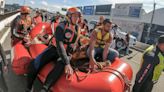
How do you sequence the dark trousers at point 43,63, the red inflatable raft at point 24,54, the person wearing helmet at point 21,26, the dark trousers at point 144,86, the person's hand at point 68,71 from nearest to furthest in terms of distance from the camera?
1. the dark trousers at point 144,86
2. the person's hand at point 68,71
3. the dark trousers at point 43,63
4. the red inflatable raft at point 24,54
5. the person wearing helmet at point 21,26

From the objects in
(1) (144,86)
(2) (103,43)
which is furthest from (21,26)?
(1) (144,86)

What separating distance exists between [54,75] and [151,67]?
166 centimetres

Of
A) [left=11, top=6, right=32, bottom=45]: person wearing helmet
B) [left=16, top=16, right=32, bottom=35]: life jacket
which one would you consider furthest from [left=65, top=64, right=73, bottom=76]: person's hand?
[left=16, top=16, right=32, bottom=35]: life jacket

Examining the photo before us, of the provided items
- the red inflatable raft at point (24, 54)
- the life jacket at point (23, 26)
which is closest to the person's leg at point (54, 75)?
the red inflatable raft at point (24, 54)

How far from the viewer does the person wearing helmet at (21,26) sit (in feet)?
29.1

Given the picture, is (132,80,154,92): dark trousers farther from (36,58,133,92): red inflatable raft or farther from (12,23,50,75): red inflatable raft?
(12,23,50,75): red inflatable raft

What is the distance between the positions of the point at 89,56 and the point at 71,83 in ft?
3.50

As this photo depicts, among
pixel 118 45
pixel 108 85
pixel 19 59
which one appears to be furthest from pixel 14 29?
pixel 118 45

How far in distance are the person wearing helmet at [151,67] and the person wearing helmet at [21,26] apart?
4.47m

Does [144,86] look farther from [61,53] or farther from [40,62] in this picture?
[40,62]

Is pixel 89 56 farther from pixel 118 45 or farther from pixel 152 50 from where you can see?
pixel 118 45

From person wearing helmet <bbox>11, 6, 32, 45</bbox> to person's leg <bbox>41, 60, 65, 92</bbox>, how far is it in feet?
11.1

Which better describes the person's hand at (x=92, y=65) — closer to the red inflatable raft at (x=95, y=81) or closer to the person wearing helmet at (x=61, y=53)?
the red inflatable raft at (x=95, y=81)

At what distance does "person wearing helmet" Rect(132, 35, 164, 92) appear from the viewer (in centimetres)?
499
